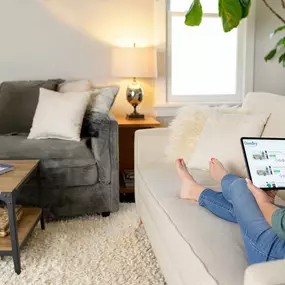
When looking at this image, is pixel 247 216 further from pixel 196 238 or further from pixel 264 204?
pixel 196 238

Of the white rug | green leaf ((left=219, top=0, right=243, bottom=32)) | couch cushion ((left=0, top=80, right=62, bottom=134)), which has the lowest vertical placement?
the white rug

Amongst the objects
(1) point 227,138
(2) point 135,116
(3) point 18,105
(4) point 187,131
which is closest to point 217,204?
(1) point 227,138

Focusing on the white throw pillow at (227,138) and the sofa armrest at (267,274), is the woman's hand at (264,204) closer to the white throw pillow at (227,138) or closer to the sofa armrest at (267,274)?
the sofa armrest at (267,274)

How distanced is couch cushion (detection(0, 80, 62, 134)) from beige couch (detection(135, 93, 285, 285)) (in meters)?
1.01

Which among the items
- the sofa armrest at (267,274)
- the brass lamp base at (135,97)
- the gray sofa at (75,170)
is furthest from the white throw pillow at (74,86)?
the sofa armrest at (267,274)

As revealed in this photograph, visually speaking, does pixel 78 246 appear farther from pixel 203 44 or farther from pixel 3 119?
pixel 203 44

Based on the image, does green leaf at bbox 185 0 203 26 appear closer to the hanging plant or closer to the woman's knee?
the hanging plant

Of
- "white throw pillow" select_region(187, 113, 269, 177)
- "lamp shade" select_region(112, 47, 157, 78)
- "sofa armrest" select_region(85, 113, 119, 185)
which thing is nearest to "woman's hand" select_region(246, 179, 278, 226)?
"white throw pillow" select_region(187, 113, 269, 177)

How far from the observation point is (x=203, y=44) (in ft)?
11.3

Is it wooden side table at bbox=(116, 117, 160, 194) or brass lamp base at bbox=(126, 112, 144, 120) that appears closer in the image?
wooden side table at bbox=(116, 117, 160, 194)

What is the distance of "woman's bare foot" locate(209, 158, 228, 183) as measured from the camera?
1.74 meters

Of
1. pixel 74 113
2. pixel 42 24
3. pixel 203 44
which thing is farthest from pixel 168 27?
pixel 74 113

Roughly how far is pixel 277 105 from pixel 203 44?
62.5 inches

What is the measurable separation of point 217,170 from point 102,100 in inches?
48.5
